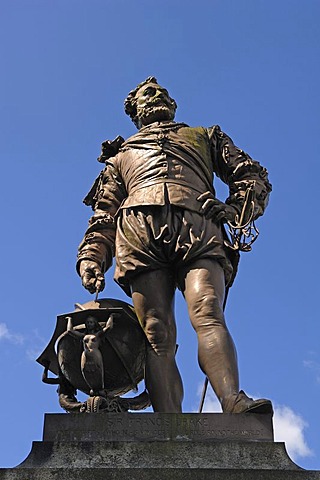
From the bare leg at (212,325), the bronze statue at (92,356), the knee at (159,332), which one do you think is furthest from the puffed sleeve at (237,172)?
the bronze statue at (92,356)

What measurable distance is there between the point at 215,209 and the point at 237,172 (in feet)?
2.58

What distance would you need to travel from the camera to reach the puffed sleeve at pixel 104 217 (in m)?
9.17

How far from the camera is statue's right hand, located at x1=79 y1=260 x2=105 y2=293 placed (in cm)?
881

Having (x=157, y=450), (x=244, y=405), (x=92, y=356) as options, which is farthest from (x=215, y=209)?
(x=157, y=450)

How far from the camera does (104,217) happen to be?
945cm

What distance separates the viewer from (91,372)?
7.91m

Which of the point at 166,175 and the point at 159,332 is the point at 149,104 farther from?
the point at 159,332

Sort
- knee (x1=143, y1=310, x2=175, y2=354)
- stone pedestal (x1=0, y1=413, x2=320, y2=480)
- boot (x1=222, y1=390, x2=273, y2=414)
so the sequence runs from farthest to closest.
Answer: knee (x1=143, y1=310, x2=175, y2=354) → boot (x1=222, y1=390, x2=273, y2=414) → stone pedestal (x1=0, y1=413, x2=320, y2=480)

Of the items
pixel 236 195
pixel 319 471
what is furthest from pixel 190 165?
pixel 319 471

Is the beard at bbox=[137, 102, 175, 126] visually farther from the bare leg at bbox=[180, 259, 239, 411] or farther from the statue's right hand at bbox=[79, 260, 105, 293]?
the bare leg at bbox=[180, 259, 239, 411]

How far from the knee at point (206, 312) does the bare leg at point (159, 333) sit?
0.32 m

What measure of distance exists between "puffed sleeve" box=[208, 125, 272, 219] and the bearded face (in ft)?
1.96

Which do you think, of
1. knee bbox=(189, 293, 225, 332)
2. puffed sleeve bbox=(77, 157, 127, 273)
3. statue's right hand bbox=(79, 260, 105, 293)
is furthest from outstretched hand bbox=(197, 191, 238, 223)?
statue's right hand bbox=(79, 260, 105, 293)

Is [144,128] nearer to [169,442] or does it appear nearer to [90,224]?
[90,224]
